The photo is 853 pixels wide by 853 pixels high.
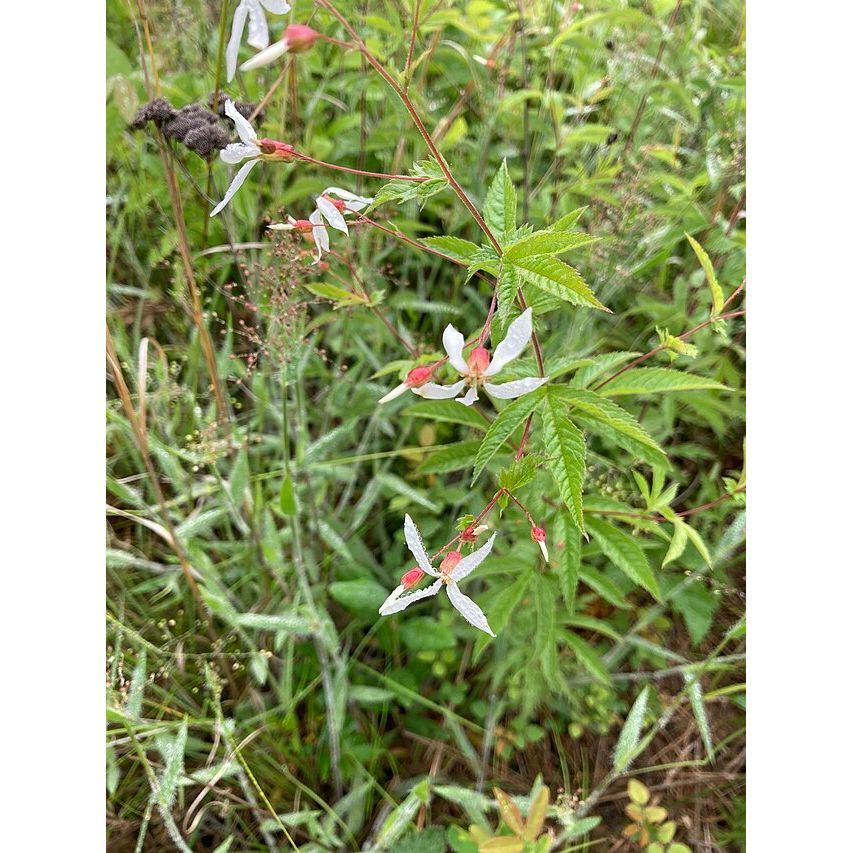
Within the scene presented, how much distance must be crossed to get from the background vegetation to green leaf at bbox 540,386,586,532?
31 centimetres

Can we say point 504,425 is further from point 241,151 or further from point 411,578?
point 241,151

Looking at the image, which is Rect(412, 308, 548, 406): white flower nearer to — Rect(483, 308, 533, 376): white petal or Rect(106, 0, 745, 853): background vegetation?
Rect(483, 308, 533, 376): white petal

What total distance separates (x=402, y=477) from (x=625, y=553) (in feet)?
1.75

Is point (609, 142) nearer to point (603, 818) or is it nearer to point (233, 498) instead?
point (233, 498)

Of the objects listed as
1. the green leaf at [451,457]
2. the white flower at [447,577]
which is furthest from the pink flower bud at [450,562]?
the green leaf at [451,457]

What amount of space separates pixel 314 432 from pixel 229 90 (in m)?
0.61

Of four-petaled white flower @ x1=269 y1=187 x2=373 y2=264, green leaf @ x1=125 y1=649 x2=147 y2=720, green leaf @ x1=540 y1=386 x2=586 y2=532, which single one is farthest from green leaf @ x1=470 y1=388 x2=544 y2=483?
green leaf @ x1=125 y1=649 x2=147 y2=720

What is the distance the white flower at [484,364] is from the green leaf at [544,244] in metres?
0.10

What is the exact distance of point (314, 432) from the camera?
1.25 meters

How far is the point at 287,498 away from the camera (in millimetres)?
979

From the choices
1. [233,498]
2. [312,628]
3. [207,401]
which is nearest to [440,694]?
[312,628]

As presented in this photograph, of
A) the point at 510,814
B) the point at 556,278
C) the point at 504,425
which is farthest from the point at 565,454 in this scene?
the point at 510,814

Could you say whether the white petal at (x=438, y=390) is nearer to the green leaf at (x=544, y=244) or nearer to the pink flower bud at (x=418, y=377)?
the pink flower bud at (x=418, y=377)

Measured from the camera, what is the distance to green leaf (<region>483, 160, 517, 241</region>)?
668 mm
